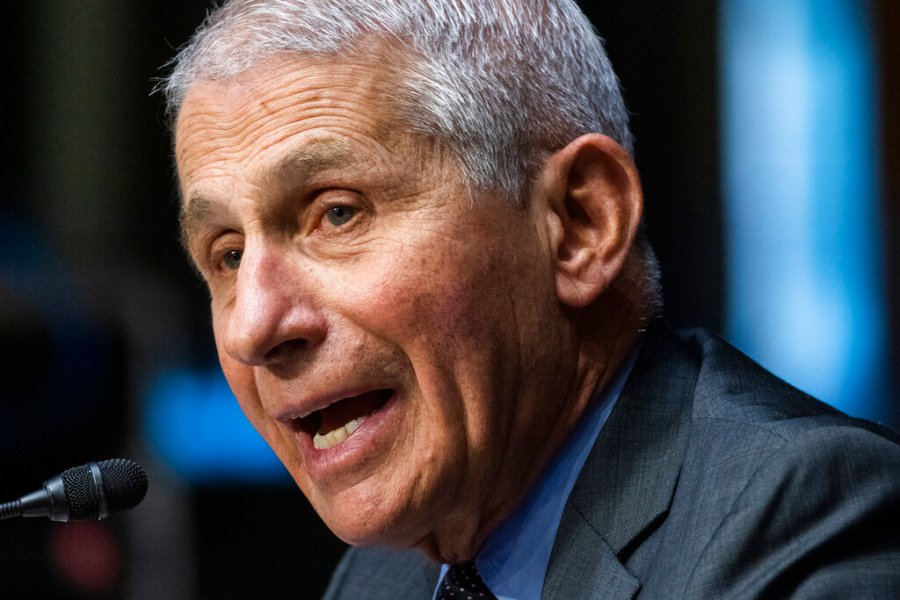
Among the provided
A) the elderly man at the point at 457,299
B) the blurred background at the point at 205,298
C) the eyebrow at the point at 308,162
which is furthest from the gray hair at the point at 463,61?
the blurred background at the point at 205,298

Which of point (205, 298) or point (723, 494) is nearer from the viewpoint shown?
point (723, 494)

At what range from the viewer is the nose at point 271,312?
1623 millimetres

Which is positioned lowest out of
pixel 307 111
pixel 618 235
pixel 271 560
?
pixel 271 560

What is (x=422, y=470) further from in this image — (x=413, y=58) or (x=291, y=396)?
(x=413, y=58)

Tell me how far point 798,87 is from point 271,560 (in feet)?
7.87

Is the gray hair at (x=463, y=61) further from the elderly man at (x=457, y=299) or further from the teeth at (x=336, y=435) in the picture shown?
the teeth at (x=336, y=435)

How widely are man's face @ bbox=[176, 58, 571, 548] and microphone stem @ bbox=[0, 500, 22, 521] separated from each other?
0.38 meters

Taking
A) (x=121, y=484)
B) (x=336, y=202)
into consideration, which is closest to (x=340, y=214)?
(x=336, y=202)

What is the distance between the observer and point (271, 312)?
5.31 ft

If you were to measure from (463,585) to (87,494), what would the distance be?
2.21ft

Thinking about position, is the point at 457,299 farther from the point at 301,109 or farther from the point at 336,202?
the point at 301,109

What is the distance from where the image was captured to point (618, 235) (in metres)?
1.77

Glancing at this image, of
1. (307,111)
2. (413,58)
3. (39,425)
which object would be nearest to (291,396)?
(307,111)

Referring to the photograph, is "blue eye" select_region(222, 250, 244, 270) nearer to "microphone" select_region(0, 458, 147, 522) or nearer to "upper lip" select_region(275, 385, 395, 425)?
"upper lip" select_region(275, 385, 395, 425)
